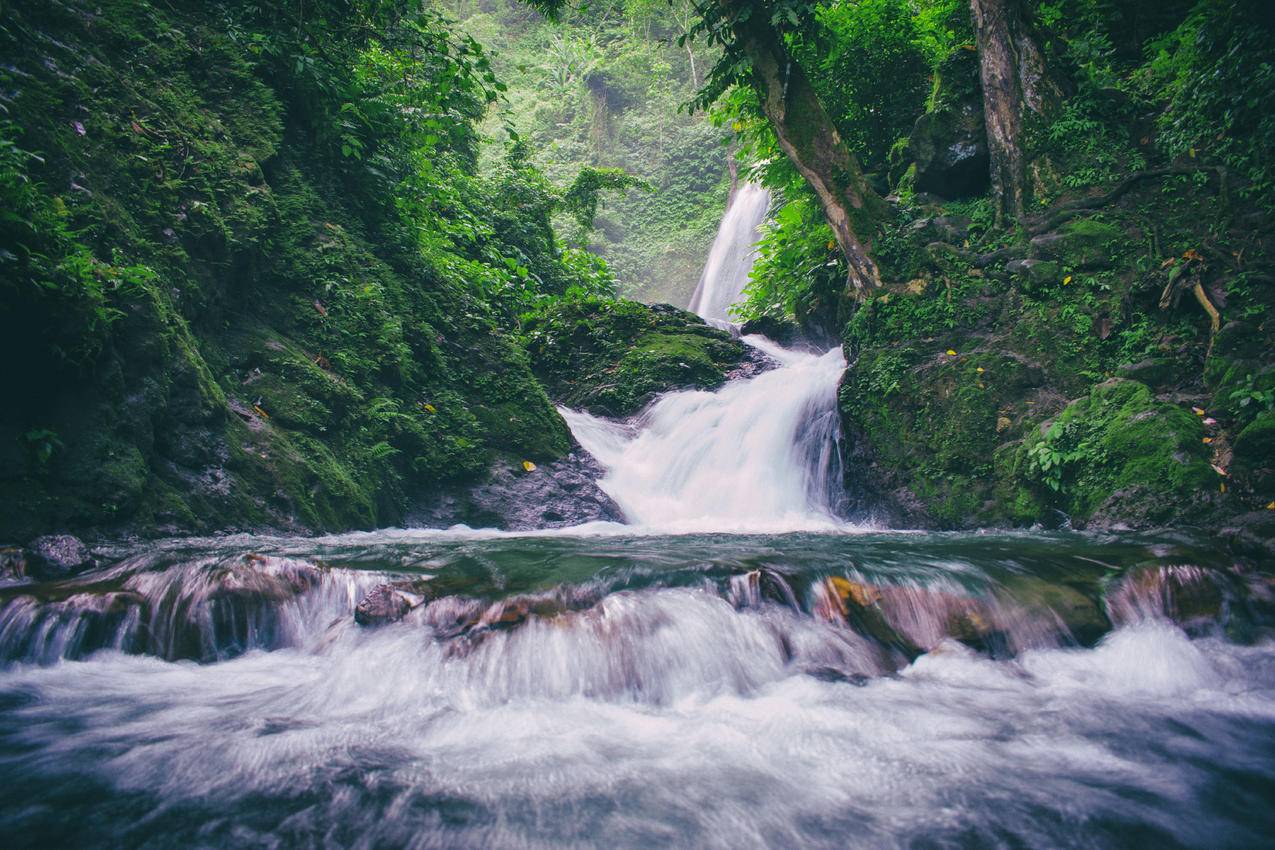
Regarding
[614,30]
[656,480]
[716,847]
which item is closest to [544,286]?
[656,480]

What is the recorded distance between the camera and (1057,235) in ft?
23.8

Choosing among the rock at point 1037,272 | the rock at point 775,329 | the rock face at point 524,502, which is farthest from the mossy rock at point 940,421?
the rock at point 775,329

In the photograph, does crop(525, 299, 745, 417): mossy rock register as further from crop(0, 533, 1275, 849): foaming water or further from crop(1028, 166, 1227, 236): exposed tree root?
crop(0, 533, 1275, 849): foaming water

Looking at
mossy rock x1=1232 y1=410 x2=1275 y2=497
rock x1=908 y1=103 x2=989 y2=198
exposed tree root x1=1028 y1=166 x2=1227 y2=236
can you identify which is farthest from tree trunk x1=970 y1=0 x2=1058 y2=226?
mossy rock x1=1232 y1=410 x2=1275 y2=497

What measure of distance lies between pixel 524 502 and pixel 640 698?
439 cm

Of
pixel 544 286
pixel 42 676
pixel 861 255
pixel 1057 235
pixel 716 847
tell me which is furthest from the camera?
pixel 544 286

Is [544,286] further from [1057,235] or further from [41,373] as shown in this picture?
[41,373]

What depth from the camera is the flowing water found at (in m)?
2.14

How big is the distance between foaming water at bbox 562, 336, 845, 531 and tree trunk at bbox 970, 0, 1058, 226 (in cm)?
306

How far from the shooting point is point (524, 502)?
24.0 feet

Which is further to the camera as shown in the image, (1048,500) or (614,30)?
(614,30)

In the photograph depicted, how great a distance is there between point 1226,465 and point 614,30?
35171 millimetres

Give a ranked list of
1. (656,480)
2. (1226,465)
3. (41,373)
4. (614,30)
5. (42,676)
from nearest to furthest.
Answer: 1. (42,676)
2. (41,373)
3. (1226,465)
4. (656,480)
5. (614,30)

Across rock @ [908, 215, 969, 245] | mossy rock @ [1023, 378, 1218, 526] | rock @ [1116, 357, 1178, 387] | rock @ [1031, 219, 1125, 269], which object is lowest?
mossy rock @ [1023, 378, 1218, 526]
